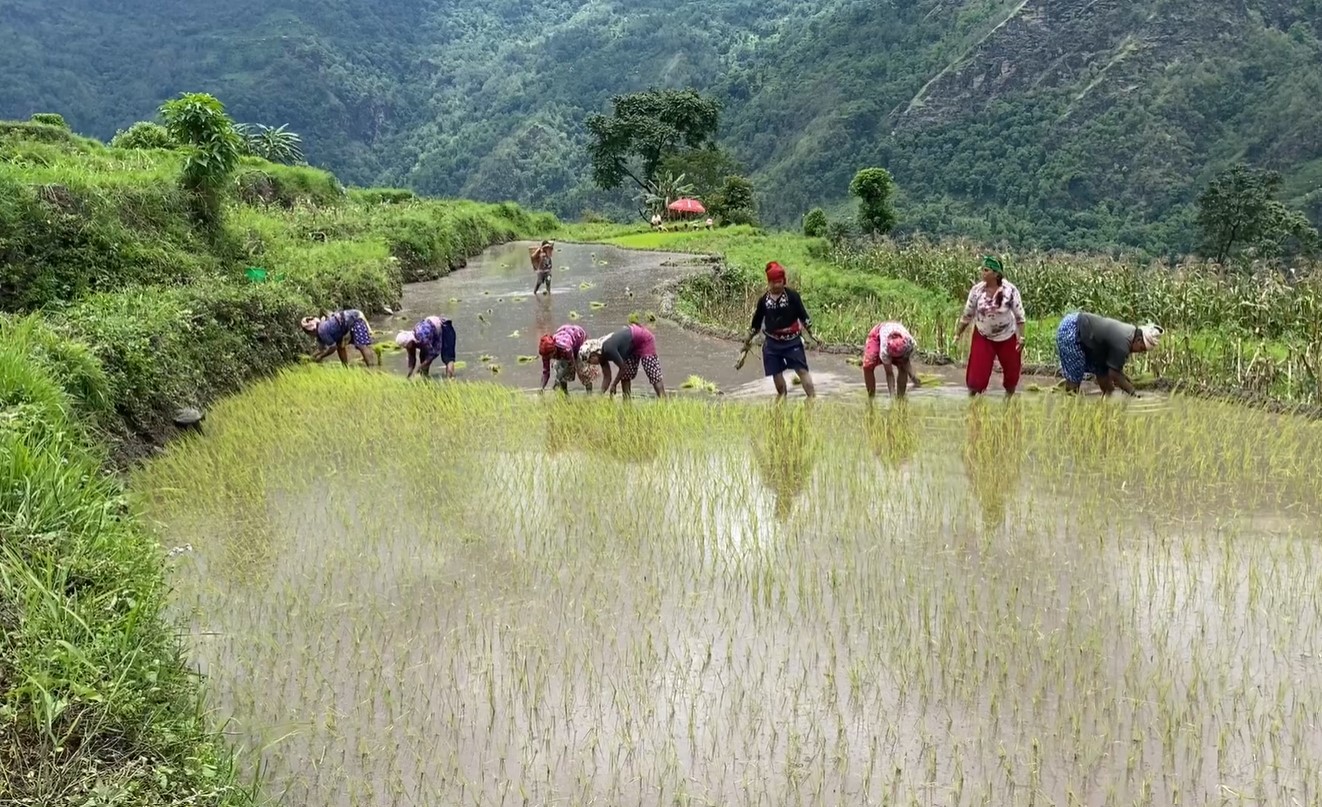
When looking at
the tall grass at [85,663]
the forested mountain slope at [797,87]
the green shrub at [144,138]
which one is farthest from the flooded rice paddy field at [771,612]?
the forested mountain slope at [797,87]

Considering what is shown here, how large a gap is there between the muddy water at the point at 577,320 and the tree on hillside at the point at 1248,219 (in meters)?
17.8

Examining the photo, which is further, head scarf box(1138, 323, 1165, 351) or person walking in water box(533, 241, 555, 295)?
person walking in water box(533, 241, 555, 295)

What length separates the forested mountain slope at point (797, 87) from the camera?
56.1 m

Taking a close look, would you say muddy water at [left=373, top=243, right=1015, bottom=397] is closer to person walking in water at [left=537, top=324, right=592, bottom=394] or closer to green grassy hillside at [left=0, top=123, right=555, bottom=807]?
person walking in water at [left=537, top=324, right=592, bottom=394]

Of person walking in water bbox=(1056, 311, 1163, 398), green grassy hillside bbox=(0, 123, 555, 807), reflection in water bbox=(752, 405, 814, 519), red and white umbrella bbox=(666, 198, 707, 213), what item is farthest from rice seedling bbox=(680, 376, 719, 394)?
A: red and white umbrella bbox=(666, 198, 707, 213)

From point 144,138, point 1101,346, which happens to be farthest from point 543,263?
point 144,138

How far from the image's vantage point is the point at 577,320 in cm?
1555

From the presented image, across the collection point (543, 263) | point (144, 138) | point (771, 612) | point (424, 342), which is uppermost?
point (144, 138)

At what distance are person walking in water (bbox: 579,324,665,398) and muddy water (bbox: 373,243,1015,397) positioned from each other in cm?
111

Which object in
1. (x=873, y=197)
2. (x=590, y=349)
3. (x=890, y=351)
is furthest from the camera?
(x=873, y=197)

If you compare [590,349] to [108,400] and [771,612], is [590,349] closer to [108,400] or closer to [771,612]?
[108,400]

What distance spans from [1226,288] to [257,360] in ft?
A: 38.7

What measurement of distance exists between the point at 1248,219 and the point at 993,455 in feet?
94.0

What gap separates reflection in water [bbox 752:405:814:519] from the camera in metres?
6.43
